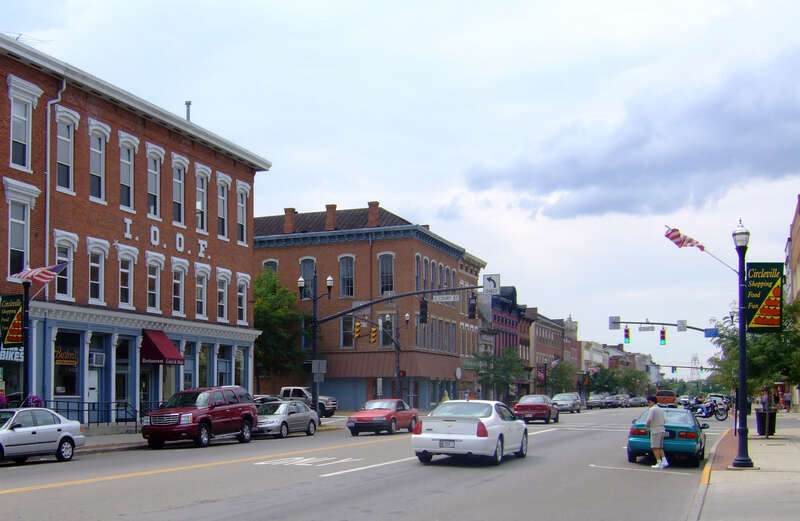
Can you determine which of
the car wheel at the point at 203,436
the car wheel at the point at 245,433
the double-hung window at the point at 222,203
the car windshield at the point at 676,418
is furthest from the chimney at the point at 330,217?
the car windshield at the point at 676,418

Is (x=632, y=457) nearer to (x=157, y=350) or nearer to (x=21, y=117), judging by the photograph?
(x=157, y=350)

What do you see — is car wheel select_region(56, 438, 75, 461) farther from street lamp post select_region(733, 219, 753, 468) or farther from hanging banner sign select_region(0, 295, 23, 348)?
street lamp post select_region(733, 219, 753, 468)

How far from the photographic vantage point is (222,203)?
147 feet

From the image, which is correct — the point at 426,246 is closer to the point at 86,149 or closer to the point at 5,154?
the point at 86,149

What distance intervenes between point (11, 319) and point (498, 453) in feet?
49.8

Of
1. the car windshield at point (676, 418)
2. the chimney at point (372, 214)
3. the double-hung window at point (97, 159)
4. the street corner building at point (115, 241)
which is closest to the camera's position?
the car windshield at point (676, 418)

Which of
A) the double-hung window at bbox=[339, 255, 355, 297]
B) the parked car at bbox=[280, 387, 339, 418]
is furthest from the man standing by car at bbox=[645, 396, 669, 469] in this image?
the double-hung window at bbox=[339, 255, 355, 297]

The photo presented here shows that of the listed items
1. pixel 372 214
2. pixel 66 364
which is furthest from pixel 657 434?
pixel 372 214

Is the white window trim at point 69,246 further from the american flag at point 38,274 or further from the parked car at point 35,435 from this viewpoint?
the parked car at point 35,435

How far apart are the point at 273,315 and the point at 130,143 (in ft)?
91.9

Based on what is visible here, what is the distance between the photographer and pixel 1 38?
30.3m

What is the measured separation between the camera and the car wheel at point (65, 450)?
22.1m

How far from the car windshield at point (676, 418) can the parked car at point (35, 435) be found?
13.7 m

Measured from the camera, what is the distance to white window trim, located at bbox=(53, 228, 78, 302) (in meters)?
33.1
